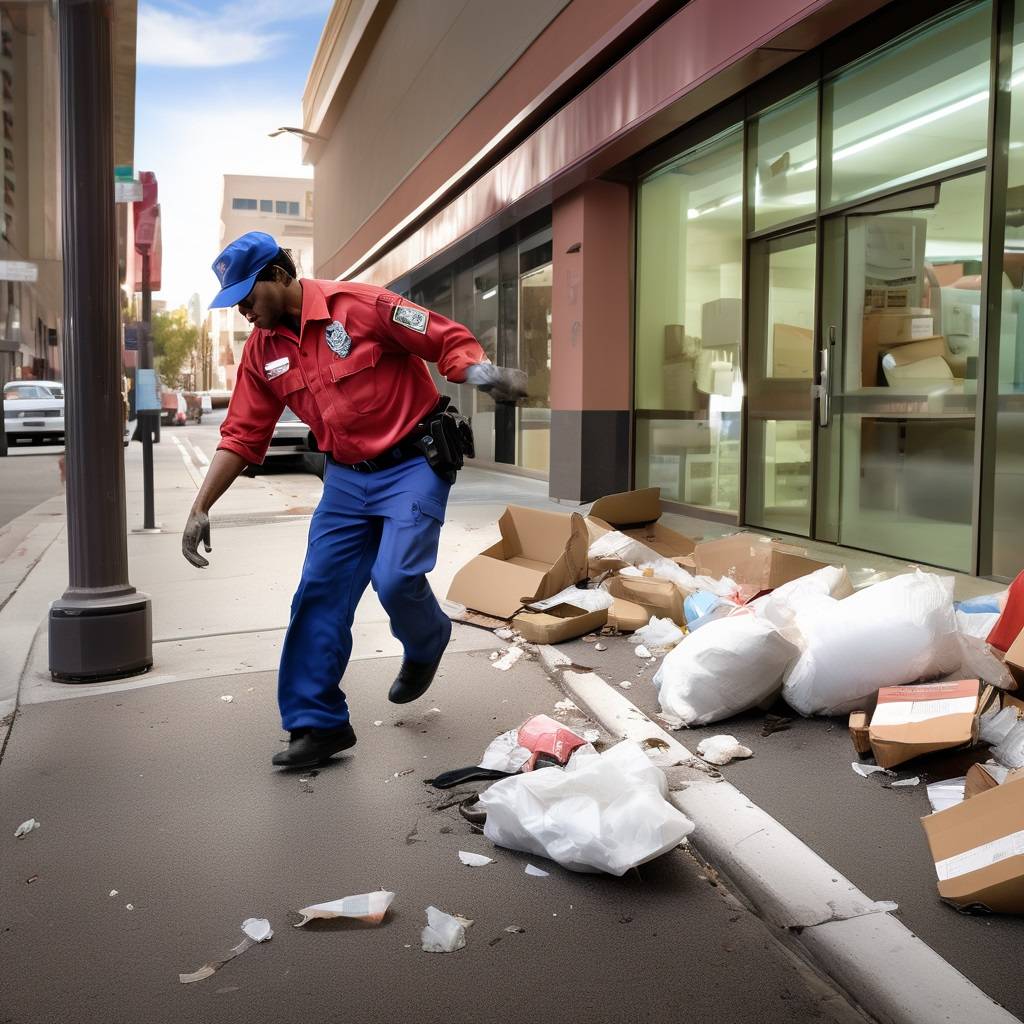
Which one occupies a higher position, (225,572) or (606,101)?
(606,101)

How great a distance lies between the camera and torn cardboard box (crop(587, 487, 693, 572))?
6637 mm

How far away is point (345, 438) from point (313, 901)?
1.57 meters

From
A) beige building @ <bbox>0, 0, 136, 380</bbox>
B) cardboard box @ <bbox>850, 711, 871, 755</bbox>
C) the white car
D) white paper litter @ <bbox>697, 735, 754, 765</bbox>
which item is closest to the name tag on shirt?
white paper litter @ <bbox>697, 735, 754, 765</bbox>

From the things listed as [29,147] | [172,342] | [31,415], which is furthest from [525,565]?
[172,342]

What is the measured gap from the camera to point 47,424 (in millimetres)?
24516

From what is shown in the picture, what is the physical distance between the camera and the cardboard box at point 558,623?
5.24 metres

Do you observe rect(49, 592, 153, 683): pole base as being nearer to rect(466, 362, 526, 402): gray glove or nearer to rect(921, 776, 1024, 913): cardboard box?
rect(466, 362, 526, 402): gray glove

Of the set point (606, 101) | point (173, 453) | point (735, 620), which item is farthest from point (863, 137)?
point (173, 453)

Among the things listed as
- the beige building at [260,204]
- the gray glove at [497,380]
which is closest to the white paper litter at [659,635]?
the gray glove at [497,380]

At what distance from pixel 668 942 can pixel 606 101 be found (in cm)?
894

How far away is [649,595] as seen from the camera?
5.48 m

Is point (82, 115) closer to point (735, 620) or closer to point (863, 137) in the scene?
point (735, 620)

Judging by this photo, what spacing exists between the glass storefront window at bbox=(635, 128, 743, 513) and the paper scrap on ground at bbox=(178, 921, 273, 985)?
732 cm

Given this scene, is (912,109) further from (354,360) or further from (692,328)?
(354,360)
